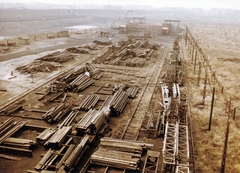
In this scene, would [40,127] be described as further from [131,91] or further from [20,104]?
[131,91]

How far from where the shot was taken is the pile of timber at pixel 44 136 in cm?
1421

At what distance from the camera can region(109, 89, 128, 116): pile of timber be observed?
18416mm

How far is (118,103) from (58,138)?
6.57 metres

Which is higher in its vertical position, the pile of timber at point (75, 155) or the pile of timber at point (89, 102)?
the pile of timber at point (89, 102)

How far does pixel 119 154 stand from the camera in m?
12.7

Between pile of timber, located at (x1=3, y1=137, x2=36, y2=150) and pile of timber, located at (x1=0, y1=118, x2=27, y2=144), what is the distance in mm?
430

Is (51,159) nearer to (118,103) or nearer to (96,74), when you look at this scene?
(118,103)

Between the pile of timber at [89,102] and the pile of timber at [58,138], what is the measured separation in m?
4.50

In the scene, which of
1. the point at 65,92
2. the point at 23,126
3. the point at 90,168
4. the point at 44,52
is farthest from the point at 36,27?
the point at 90,168

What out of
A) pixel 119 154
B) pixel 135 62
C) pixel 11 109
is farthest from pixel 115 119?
pixel 135 62

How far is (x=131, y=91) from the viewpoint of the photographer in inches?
911

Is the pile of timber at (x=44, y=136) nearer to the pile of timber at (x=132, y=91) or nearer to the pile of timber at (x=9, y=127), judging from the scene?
the pile of timber at (x=9, y=127)

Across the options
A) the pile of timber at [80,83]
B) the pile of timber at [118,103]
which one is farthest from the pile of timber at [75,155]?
the pile of timber at [80,83]

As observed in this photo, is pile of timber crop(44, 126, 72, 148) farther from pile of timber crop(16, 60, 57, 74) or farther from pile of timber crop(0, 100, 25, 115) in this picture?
pile of timber crop(16, 60, 57, 74)
